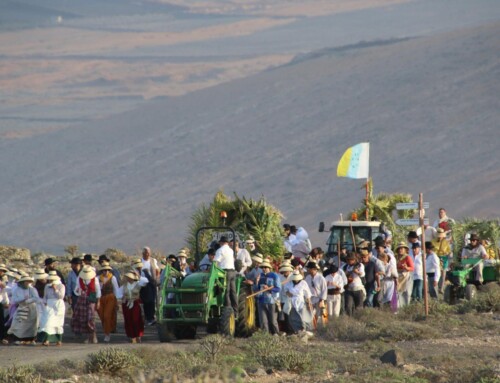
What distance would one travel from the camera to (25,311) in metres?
23.3

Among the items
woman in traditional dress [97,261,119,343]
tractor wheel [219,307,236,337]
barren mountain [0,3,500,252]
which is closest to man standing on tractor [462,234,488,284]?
tractor wheel [219,307,236,337]

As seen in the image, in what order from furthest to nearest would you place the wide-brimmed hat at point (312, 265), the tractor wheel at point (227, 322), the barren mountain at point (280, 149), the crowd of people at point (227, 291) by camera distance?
the barren mountain at point (280, 149)
the wide-brimmed hat at point (312, 265)
the crowd of people at point (227, 291)
the tractor wheel at point (227, 322)

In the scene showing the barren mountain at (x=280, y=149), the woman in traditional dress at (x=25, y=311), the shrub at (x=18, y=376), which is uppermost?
the barren mountain at (x=280, y=149)

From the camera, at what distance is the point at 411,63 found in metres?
115

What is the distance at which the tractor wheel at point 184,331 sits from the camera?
77.9 ft

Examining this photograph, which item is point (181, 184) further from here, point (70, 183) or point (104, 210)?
point (70, 183)

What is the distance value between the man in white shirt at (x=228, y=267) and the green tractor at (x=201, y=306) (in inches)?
4.4

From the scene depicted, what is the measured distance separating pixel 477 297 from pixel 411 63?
88629 millimetres

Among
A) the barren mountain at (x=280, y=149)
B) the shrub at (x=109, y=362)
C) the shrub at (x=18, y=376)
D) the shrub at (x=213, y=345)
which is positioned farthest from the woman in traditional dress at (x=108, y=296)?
the barren mountain at (x=280, y=149)

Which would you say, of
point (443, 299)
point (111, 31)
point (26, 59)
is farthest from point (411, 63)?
point (443, 299)

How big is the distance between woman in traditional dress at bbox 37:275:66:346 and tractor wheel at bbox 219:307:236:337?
2.44 metres

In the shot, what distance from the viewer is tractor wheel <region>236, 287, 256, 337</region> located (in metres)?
23.4

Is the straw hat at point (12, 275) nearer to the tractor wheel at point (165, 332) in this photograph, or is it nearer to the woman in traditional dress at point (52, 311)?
the woman in traditional dress at point (52, 311)

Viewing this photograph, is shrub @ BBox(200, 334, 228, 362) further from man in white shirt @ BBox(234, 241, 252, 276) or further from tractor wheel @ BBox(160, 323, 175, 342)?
man in white shirt @ BBox(234, 241, 252, 276)
